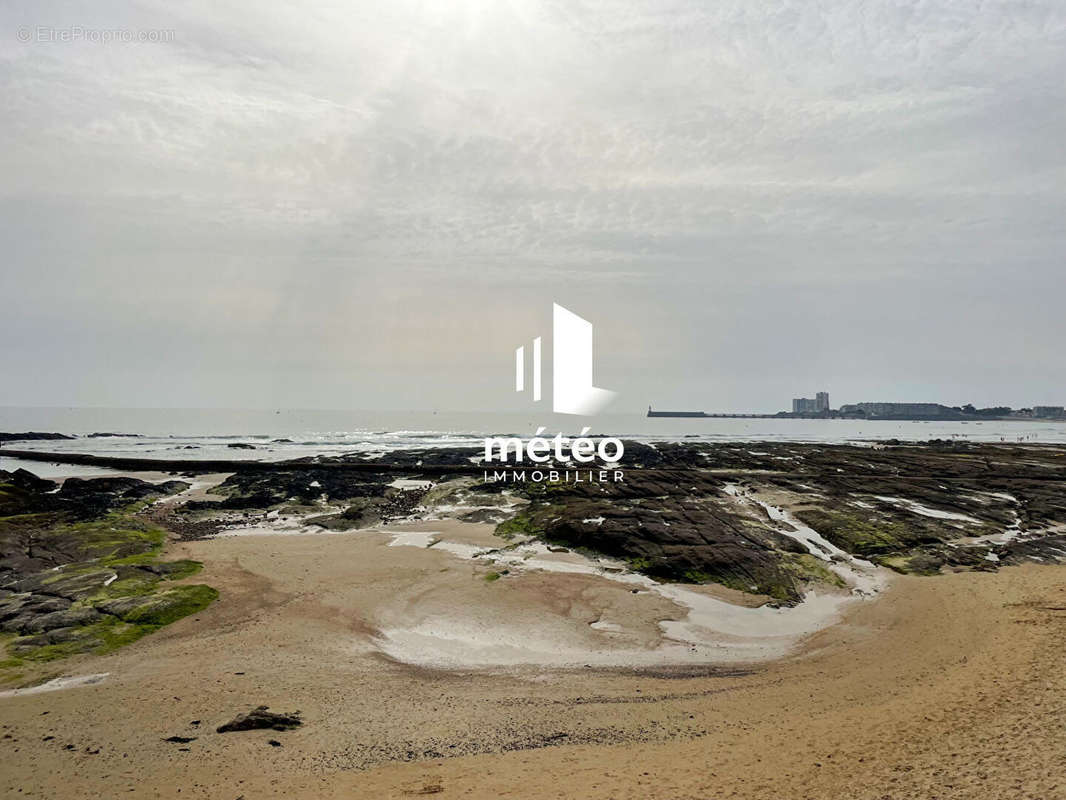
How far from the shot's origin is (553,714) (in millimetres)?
12969

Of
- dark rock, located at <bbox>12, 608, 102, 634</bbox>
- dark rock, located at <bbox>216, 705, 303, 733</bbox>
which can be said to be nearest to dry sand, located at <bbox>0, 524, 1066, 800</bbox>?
dark rock, located at <bbox>216, 705, 303, 733</bbox>

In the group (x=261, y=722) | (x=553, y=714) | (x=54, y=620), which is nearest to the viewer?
(x=261, y=722)

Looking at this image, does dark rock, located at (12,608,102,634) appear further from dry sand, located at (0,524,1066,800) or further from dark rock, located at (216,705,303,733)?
dark rock, located at (216,705,303,733)

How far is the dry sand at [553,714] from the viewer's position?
33.5 feet

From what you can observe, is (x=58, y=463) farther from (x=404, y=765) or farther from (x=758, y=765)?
(x=758, y=765)

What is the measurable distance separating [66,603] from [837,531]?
108 ft

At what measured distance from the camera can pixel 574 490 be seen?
43.0m

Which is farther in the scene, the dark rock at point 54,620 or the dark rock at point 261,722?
the dark rock at point 54,620

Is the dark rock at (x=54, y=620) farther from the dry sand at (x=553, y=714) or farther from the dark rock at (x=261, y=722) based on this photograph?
the dark rock at (x=261, y=722)

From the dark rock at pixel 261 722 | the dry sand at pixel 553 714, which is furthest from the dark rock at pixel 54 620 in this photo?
the dark rock at pixel 261 722

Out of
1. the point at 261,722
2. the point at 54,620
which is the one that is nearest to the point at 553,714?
the point at 261,722

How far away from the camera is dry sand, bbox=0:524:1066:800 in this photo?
1022cm

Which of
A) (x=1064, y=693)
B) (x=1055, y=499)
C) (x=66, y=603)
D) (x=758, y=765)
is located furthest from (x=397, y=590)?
(x=1055, y=499)

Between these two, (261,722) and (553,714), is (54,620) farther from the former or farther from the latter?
(553,714)
